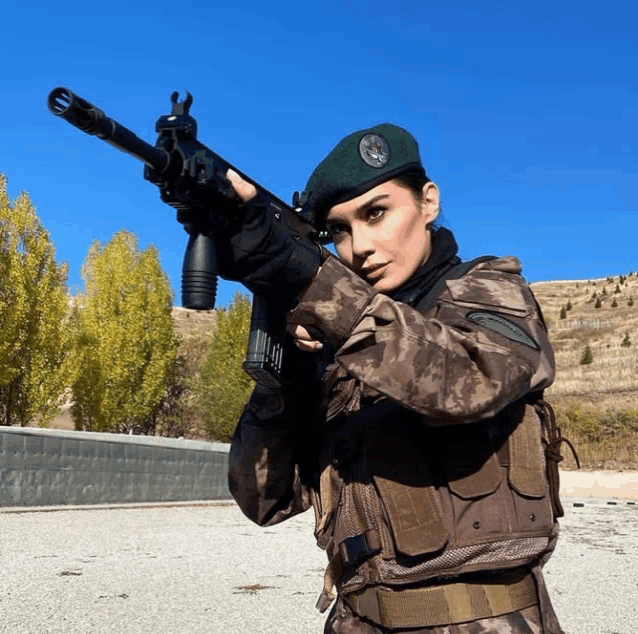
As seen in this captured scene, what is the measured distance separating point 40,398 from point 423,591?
19444 mm

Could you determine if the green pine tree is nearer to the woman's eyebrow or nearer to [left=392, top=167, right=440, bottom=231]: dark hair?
[left=392, top=167, right=440, bottom=231]: dark hair

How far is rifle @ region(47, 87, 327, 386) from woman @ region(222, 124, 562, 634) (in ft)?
0.18

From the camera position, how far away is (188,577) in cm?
712

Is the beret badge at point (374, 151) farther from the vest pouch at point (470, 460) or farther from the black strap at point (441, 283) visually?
the vest pouch at point (470, 460)

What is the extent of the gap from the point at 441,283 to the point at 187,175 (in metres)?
0.64

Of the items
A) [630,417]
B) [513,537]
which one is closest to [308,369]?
[513,537]

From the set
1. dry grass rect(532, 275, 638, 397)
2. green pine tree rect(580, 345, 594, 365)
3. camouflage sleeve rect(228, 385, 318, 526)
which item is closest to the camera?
camouflage sleeve rect(228, 385, 318, 526)

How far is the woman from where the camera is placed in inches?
61.8

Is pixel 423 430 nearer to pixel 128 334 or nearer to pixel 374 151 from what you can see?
pixel 374 151

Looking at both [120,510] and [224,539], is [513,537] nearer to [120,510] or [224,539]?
[224,539]

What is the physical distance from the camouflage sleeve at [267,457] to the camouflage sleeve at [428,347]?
48 centimetres

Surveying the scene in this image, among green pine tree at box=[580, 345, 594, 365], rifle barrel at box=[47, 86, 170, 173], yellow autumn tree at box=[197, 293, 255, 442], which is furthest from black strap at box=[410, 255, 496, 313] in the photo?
green pine tree at box=[580, 345, 594, 365]

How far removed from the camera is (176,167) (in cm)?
159

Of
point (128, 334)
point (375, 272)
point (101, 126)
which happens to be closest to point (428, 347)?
point (375, 272)
